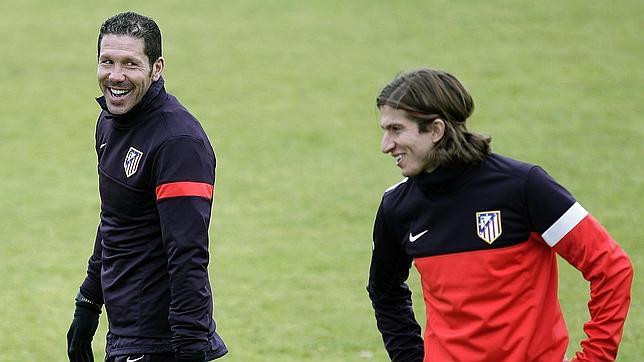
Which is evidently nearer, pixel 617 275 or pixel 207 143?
pixel 617 275

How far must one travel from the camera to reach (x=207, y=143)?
446 centimetres

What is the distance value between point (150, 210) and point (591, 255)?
1.65m

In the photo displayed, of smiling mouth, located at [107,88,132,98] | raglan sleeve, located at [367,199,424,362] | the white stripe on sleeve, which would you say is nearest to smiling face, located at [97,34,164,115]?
smiling mouth, located at [107,88,132,98]

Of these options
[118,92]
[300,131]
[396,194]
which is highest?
[118,92]

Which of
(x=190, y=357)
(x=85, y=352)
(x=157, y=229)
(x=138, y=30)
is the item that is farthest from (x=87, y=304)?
(x=138, y=30)

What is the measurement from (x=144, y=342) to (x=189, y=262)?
44 cm

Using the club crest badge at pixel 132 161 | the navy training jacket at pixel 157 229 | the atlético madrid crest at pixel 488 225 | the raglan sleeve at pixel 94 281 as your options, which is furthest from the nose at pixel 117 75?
the atlético madrid crest at pixel 488 225

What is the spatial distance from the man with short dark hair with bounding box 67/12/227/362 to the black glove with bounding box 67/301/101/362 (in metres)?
0.43

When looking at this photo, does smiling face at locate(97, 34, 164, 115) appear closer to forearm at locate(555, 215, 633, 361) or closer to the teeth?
the teeth

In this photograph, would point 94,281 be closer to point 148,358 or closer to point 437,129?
point 148,358

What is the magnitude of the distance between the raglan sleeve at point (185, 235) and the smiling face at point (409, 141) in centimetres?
79

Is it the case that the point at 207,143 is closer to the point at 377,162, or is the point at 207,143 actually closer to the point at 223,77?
the point at 377,162

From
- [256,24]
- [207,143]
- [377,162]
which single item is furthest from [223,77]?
[207,143]

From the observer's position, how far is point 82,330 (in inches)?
202
